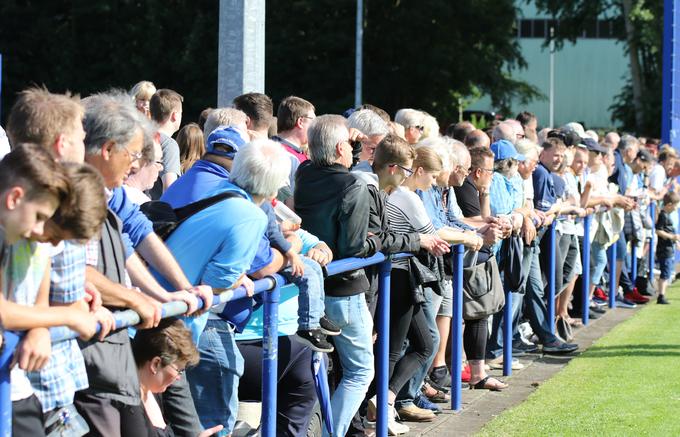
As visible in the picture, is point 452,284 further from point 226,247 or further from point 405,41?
point 405,41

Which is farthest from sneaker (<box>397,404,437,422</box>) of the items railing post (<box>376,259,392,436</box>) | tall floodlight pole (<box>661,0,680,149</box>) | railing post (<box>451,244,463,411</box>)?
tall floodlight pole (<box>661,0,680,149</box>)

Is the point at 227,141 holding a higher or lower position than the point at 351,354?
higher

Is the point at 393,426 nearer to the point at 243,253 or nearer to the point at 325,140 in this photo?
the point at 325,140

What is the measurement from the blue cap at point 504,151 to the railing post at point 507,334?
1115 mm

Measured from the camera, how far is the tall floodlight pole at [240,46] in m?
7.61

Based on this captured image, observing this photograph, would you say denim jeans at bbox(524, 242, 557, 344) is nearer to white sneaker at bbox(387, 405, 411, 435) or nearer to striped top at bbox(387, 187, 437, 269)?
striped top at bbox(387, 187, 437, 269)

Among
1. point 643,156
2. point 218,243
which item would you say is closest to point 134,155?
point 218,243

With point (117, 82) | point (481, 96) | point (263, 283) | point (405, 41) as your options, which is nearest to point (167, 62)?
point (117, 82)

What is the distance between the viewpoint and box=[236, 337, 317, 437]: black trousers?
5.71 meters

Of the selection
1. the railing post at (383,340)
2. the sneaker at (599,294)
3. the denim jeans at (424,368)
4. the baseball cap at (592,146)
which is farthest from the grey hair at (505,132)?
the sneaker at (599,294)

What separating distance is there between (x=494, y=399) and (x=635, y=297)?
22.5 feet

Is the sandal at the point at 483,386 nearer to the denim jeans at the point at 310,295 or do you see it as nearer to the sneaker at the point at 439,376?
the sneaker at the point at 439,376

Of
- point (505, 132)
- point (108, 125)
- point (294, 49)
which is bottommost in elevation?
point (108, 125)

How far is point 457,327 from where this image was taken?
835 cm
